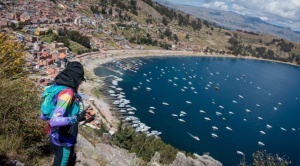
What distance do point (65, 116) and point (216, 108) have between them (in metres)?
50.3

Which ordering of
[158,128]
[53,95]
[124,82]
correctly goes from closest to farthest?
[53,95], [158,128], [124,82]

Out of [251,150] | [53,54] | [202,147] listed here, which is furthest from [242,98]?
[53,54]

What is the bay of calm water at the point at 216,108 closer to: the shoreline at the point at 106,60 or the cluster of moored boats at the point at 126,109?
the cluster of moored boats at the point at 126,109

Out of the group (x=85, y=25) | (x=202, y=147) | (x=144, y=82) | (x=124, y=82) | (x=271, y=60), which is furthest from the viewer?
(x=271, y=60)

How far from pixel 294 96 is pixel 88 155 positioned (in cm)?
8223

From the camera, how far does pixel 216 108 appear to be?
51.1 m

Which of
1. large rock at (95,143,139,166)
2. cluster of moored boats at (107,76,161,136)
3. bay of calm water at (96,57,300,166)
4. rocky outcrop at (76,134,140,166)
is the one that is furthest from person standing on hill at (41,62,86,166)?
bay of calm water at (96,57,300,166)

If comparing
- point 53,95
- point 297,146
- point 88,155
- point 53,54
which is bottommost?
point 297,146

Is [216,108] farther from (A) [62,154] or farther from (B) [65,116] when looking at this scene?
(B) [65,116]

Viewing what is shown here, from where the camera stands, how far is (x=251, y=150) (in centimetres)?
3662

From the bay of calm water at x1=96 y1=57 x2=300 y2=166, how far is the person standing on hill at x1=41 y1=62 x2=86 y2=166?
102 ft

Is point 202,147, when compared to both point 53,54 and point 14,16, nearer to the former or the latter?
point 53,54

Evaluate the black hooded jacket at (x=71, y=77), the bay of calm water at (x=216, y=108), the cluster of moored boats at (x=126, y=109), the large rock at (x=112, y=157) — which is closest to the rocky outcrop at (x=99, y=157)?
the large rock at (x=112, y=157)

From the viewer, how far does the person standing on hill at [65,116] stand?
3.15 metres
